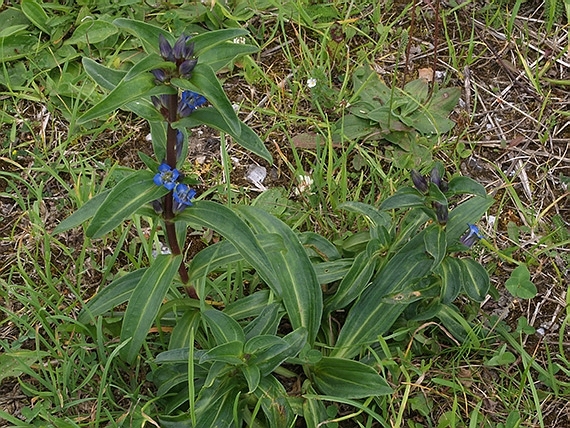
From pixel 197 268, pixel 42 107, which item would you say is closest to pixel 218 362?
pixel 197 268

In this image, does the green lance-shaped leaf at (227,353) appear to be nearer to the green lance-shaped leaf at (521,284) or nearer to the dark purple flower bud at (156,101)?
the dark purple flower bud at (156,101)

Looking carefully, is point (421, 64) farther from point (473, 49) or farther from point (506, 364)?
point (506, 364)

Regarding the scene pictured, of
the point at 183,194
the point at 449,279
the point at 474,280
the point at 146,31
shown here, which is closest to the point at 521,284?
the point at 474,280

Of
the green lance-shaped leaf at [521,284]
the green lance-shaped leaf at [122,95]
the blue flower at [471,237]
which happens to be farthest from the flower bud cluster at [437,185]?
the green lance-shaped leaf at [122,95]

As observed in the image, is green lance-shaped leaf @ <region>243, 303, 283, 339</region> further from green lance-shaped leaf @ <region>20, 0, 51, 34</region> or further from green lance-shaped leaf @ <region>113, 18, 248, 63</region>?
green lance-shaped leaf @ <region>20, 0, 51, 34</region>

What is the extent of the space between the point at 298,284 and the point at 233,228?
58cm

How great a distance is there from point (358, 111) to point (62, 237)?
175 cm

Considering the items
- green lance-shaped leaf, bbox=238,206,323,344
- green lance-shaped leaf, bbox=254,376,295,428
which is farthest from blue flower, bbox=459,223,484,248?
green lance-shaped leaf, bbox=254,376,295,428

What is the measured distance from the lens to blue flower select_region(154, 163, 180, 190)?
7.50ft

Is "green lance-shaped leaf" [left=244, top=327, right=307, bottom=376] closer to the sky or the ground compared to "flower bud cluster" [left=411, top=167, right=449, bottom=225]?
closer to the ground

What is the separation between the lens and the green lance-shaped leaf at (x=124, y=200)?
7.19ft

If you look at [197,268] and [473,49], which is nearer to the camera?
[197,268]

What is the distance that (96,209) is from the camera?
94.5 inches

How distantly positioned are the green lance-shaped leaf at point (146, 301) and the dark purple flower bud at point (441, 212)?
1.04m
